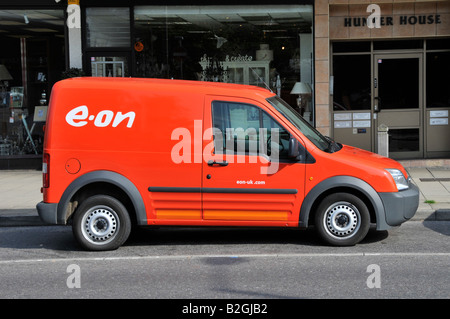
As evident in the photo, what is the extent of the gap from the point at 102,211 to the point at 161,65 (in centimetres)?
751

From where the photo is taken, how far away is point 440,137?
48.9 ft

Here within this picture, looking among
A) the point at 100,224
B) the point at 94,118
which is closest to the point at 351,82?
the point at 94,118

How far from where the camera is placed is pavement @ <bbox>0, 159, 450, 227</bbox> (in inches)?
380

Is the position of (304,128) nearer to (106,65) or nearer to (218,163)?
(218,163)

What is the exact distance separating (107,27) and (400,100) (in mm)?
6840

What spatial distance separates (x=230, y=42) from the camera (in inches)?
572

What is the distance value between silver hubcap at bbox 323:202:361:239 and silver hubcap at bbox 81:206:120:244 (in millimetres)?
2469

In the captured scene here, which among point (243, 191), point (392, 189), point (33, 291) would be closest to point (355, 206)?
point (392, 189)

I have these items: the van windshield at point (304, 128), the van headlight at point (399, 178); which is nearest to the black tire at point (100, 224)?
the van windshield at point (304, 128)

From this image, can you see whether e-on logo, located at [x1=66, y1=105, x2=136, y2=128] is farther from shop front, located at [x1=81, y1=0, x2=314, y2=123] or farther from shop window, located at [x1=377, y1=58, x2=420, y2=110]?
shop window, located at [x1=377, y1=58, x2=420, y2=110]

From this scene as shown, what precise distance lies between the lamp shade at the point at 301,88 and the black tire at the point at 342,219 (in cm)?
739

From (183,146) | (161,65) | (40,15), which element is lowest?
(183,146)
